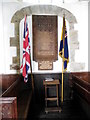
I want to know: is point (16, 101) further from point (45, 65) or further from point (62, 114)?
point (45, 65)

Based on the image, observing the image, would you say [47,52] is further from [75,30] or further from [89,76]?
[89,76]

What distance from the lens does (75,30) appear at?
3693 millimetres

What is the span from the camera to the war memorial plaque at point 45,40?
3.65 m

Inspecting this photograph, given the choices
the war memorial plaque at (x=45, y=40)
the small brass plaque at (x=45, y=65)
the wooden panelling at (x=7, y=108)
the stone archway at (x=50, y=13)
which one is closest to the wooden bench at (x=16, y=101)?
the wooden panelling at (x=7, y=108)

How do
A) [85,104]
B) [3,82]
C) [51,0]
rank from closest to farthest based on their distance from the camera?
[85,104]
[3,82]
[51,0]

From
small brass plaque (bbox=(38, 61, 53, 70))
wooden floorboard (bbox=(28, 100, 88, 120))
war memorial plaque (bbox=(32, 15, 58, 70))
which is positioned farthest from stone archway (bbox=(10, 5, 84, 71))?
wooden floorboard (bbox=(28, 100, 88, 120))

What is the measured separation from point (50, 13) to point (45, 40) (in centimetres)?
80

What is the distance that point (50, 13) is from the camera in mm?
3650

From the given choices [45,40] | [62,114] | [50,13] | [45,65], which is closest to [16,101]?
[62,114]

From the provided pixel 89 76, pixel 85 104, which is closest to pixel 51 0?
pixel 89 76

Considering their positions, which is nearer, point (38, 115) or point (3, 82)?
point (38, 115)

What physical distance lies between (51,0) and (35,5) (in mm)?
478

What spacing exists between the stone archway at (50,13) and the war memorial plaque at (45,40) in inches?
6.7

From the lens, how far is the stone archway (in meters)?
3.58
